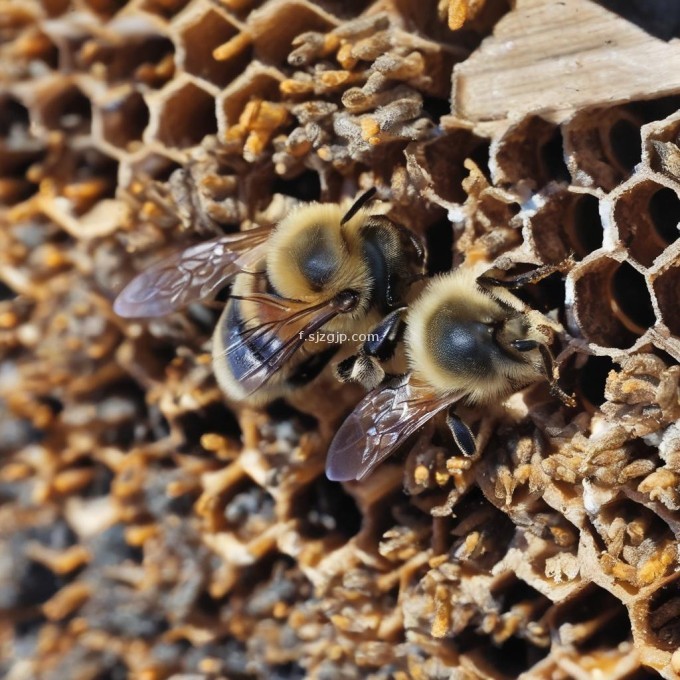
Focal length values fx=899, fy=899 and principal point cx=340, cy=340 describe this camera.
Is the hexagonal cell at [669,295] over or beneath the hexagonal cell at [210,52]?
beneath

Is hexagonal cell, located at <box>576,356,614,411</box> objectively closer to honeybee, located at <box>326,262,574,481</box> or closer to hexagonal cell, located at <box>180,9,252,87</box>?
honeybee, located at <box>326,262,574,481</box>

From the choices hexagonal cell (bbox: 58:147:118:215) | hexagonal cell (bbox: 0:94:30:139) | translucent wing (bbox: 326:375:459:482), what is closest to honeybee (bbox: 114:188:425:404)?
translucent wing (bbox: 326:375:459:482)

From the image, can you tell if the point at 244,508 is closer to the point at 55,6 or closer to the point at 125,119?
the point at 125,119

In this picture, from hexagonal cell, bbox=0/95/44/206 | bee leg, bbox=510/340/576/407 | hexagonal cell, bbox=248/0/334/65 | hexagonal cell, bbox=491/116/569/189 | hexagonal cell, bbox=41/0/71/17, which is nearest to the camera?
bee leg, bbox=510/340/576/407

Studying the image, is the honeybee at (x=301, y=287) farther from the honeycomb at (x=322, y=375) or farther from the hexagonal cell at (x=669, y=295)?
the hexagonal cell at (x=669, y=295)

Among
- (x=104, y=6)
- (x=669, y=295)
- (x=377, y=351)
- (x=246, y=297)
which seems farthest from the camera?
(x=104, y=6)

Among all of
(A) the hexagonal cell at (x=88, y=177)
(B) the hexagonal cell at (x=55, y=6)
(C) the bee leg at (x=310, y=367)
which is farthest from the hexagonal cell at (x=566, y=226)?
(B) the hexagonal cell at (x=55, y=6)

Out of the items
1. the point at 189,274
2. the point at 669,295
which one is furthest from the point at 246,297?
the point at 669,295
